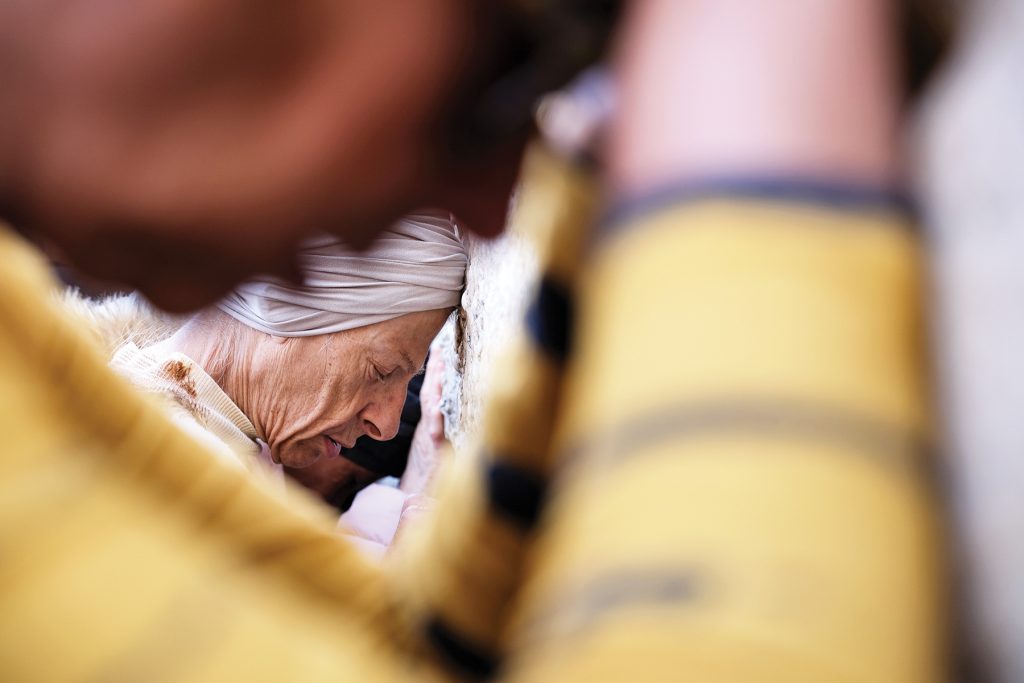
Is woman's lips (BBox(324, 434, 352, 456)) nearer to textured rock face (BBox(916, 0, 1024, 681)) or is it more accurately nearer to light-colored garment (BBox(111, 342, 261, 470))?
light-colored garment (BBox(111, 342, 261, 470))

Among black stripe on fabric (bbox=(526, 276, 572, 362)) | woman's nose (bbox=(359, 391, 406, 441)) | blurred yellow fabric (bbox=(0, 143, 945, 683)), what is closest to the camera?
blurred yellow fabric (bbox=(0, 143, 945, 683))

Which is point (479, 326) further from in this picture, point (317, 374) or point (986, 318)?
point (986, 318)

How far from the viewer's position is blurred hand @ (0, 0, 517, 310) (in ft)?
0.68

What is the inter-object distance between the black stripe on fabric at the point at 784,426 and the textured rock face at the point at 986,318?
0.03 meters

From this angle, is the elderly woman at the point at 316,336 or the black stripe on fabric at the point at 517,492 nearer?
the black stripe on fabric at the point at 517,492

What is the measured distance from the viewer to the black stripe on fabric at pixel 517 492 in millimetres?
267

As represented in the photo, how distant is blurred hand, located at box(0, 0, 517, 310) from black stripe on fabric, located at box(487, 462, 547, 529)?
0.09 m

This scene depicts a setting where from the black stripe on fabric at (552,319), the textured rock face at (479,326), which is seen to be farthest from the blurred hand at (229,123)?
the textured rock face at (479,326)

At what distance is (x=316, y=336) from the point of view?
1.69m

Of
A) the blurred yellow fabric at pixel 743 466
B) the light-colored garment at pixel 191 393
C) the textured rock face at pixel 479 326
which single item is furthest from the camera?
the light-colored garment at pixel 191 393

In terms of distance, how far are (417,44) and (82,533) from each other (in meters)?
0.22

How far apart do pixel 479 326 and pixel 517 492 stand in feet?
3.92

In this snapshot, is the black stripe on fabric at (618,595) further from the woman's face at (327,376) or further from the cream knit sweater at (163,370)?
the woman's face at (327,376)

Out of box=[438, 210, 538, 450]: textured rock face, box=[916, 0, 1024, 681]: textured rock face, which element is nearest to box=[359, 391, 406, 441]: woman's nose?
box=[438, 210, 538, 450]: textured rock face
